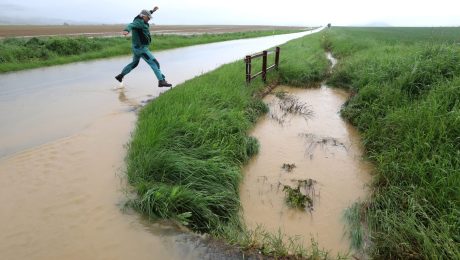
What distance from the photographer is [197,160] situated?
14.2ft

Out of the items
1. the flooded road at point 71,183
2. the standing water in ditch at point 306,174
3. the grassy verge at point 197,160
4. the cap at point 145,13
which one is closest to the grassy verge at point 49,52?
the flooded road at point 71,183

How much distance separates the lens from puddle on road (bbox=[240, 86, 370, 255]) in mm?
3799

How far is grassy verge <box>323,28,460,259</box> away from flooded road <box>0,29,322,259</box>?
6.36 feet

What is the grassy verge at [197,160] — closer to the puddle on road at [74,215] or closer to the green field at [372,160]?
the green field at [372,160]

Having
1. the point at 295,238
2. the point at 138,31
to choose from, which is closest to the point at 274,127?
the point at 295,238

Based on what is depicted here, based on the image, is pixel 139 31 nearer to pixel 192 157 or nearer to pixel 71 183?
pixel 192 157

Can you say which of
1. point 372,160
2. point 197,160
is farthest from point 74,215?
point 372,160

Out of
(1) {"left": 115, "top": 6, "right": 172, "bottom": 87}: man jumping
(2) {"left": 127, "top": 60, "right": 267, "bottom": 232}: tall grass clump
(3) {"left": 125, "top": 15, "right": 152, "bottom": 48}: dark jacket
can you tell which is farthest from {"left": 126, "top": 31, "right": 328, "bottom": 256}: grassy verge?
(3) {"left": 125, "top": 15, "right": 152, "bottom": 48}: dark jacket

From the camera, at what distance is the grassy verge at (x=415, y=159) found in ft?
10.1

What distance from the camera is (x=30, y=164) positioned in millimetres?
4629

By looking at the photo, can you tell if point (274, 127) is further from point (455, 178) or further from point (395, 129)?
point (455, 178)

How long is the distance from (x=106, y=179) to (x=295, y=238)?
2519 mm

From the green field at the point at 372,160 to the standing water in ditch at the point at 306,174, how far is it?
21cm

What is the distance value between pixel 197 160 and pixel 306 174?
68.3 inches
